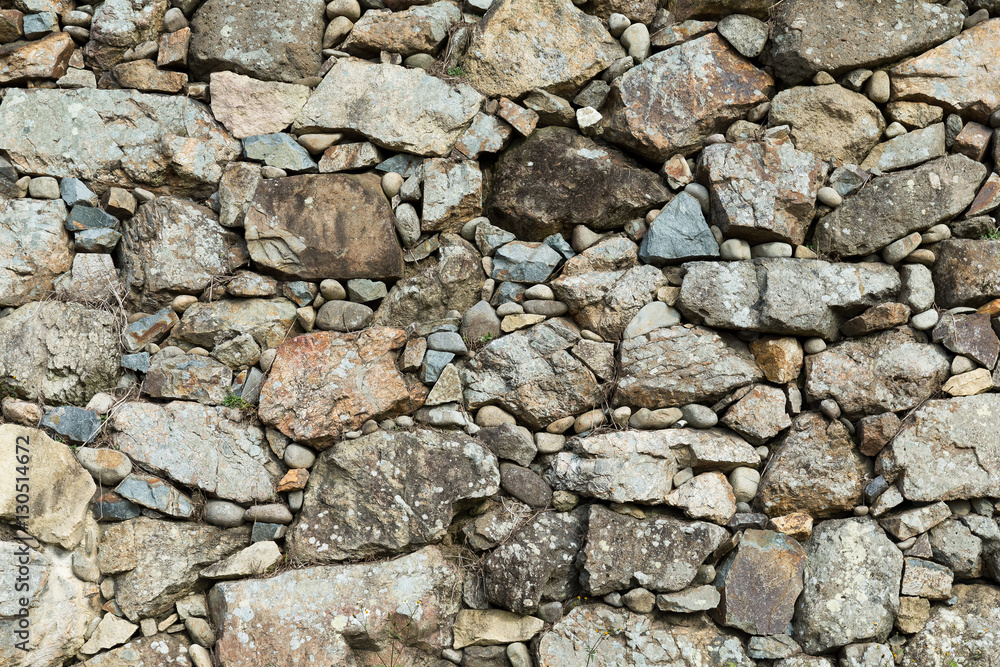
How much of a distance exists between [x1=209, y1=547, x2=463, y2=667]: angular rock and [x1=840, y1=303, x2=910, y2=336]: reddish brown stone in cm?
264

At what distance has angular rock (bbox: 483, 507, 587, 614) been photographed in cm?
362

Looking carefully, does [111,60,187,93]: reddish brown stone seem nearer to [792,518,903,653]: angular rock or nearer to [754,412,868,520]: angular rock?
[754,412,868,520]: angular rock

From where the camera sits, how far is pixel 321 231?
401 centimetres

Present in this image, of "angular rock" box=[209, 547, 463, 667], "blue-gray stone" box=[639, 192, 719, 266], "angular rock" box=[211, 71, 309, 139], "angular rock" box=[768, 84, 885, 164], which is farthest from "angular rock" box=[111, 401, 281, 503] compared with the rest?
"angular rock" box=[768, 84, 885, 164]

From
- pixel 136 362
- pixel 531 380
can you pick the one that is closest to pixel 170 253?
pixel 136 362

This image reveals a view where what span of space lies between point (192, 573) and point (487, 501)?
1571 millimetres

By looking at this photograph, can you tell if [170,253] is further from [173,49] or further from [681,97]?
[681,97]

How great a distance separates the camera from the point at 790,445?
3.90 metres

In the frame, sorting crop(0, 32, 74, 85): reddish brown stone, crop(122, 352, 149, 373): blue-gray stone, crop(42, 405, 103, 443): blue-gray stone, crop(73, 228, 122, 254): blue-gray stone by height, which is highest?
crop(0, 32, 74, 85): reddish brown stone

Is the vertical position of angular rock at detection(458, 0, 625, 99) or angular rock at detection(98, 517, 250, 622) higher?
angular rock at detection(458, 0, 625, 99)

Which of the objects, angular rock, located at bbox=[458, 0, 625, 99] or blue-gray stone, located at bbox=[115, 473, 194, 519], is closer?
blue-gray stone, located at bbox=[115, 473, 194, 519]

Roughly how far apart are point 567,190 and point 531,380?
3.74ft

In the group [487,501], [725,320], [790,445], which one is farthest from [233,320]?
[790,445]

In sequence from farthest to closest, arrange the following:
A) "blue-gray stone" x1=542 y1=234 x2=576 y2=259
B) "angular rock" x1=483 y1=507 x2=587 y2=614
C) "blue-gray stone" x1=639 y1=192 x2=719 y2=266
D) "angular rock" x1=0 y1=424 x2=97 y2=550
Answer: "blue-gray stone" x1=542 y1=234 x2=576 y2=259
"blue-gray stone" x1=639 y1=192 x2=719 y2=266
"angular rock" x1=483 y1=507 x2=587 y2=614
"angular rock" x1=0 y1=424 x2=97 y2=550
